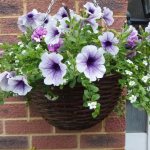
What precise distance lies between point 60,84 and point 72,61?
86 mm

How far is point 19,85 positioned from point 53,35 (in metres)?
0.20

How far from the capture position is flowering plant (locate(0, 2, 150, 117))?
4.24 feet

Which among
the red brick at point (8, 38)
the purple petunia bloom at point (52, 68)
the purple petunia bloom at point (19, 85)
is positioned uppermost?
the red brick at point (8, 38)

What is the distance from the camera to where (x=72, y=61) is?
4.30 feet

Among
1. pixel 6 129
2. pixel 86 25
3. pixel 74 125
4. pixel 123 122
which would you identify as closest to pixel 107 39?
pixel 86 25

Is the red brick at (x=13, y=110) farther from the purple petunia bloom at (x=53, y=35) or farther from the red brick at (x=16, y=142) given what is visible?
the purple petunia bloom at (x=53, y=35)

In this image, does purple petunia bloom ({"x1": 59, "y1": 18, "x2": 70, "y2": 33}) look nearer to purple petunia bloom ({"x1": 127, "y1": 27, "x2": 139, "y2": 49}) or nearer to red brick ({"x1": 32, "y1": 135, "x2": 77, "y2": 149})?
purple petunia bloom ({"x1": 127, "y1": 27, "x2": 139, "y2": 49})

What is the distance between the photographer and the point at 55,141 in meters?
1.94

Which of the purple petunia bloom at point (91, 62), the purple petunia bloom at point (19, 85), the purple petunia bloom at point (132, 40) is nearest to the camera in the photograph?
the purple petunia bloom at point (91, 62)

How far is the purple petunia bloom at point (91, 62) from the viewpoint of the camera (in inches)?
49.9

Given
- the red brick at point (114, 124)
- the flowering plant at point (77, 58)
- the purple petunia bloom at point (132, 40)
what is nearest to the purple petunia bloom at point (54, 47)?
the flowering plant at point (77, 58)

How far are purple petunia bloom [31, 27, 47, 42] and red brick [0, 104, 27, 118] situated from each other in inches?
20.9

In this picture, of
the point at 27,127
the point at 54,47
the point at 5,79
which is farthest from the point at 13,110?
the point at 54,47

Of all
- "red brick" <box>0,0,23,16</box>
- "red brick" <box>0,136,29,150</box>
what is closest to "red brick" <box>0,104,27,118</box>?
"red brick" <box>0,136,29,150</box>
